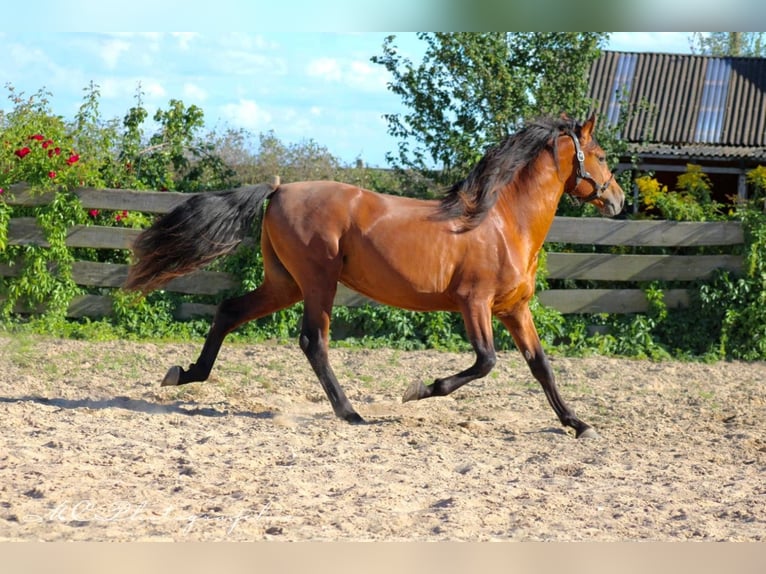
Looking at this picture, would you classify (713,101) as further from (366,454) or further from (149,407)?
(366,454)

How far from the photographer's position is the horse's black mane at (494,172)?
600 centimetres

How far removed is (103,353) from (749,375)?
565 centimetres

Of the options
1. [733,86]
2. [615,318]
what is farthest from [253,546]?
[733,86]

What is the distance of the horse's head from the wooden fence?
3145mm

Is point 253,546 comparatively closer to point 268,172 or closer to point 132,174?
point 132,174

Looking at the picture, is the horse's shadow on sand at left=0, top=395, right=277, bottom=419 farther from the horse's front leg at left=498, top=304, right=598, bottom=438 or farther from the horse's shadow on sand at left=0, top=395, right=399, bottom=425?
the horse's front leg at left=498, top=304, right=598, bottom=438

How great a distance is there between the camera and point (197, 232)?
617 cm

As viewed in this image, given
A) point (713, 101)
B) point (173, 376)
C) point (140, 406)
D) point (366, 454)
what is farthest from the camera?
point (713, 101)

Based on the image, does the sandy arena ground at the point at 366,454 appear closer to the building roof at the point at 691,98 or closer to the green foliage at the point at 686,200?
the green foliage at the point at 686,200

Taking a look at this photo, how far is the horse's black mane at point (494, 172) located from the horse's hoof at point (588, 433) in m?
1.43

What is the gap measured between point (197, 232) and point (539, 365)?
93.7 inches

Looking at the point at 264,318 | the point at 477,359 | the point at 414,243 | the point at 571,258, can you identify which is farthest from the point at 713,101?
the point at 477,359

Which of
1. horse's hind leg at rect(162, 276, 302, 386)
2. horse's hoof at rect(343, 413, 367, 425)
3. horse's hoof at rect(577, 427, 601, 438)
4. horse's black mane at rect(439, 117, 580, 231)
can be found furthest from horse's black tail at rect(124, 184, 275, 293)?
horse's hoof at rect(577, 427, 601, 438)

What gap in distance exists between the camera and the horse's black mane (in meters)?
6.00
